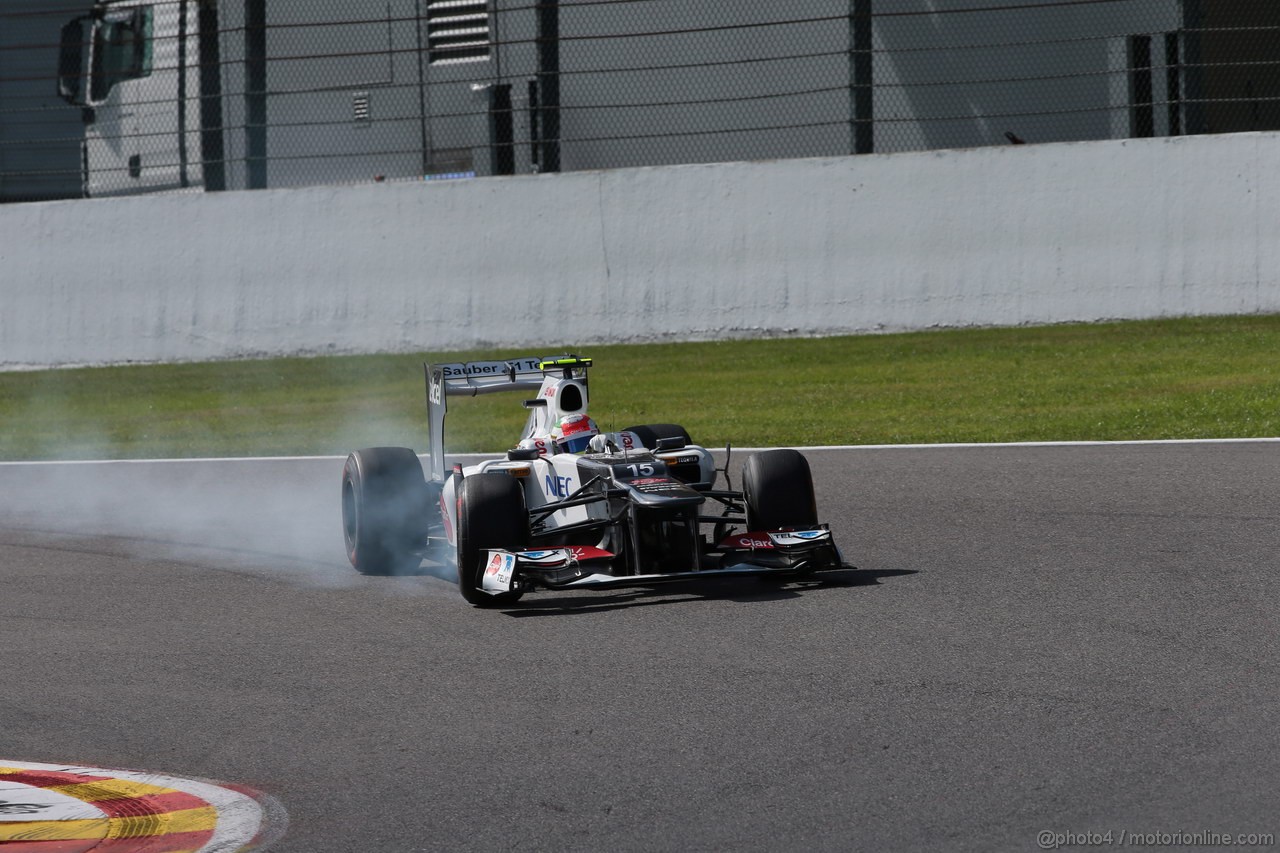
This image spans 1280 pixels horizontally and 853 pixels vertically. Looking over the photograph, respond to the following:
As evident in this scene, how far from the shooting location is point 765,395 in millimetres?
14281

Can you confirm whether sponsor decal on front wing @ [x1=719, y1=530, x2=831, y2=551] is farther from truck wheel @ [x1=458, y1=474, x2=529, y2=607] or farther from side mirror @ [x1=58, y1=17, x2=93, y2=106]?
side mirror @ [x1=58, y1=17, x2=93, y2=106]

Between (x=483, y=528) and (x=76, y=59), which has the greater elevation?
(x=76, y=59)

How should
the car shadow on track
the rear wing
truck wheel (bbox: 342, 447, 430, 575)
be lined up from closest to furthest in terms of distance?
the car shadow on track < truck wheel (bbox: 342, 447, 430, 575) < the rear wing

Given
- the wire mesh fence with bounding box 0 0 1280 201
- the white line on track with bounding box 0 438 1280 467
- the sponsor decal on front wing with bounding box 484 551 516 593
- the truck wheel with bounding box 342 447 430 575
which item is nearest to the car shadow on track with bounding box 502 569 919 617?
the sponsor decal on front wing with bounding box 484 551 516 593

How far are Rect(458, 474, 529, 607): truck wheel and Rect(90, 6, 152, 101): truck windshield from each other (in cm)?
Result: 1466

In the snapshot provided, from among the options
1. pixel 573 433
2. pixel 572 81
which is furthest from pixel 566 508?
pixel 572 81

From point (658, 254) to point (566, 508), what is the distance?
10.3 metres

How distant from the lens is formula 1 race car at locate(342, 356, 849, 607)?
6.68 m

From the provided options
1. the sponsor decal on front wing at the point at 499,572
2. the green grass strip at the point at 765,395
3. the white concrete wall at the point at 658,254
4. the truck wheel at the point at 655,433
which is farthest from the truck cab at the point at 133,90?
the sponsor decal on front wing at the point at 499,572

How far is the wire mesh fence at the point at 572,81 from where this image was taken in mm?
19047

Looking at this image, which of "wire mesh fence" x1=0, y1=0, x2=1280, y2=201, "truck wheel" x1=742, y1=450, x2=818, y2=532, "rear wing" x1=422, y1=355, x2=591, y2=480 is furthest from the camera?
"wire mesh fence" x1=0, y1=0, x2=1280, y2=201

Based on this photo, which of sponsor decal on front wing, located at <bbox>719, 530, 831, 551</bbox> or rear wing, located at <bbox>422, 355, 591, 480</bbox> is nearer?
sponsor decal on front wing, located at <bbox>719, 530, 831, 551</bbox>

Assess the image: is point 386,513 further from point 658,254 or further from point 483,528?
point 658,254

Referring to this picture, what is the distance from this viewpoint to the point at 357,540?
7785mm
